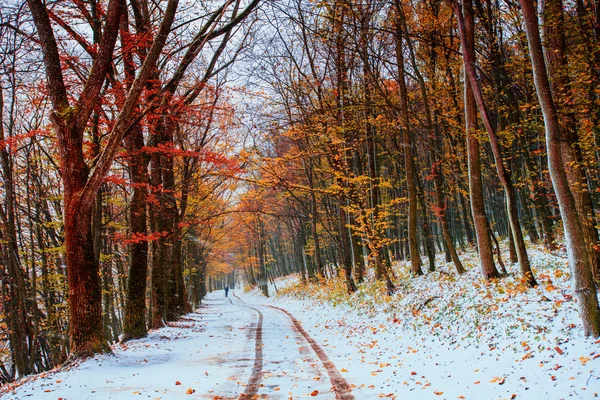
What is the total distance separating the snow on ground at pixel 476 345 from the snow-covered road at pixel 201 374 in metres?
0.66

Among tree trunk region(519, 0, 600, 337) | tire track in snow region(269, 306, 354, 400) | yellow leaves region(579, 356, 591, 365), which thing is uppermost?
tree trunk region(519, 0, 600, 337)

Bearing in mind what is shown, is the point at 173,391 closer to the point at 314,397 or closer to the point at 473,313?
the point at 314,397

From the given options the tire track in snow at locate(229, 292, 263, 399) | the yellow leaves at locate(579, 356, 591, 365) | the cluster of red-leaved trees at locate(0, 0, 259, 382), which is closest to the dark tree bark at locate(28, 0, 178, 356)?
the cluster of red-leaved trees at locate(0, 0, 259, 382)

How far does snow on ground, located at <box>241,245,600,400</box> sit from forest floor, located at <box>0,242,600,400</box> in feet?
0.07

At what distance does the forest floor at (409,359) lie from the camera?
4.93 m

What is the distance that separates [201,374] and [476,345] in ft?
16.3

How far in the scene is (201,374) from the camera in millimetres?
6945

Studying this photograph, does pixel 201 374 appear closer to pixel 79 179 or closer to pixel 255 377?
pixel 255 377

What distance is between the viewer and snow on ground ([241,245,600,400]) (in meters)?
4.66

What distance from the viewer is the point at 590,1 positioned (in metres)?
8.09

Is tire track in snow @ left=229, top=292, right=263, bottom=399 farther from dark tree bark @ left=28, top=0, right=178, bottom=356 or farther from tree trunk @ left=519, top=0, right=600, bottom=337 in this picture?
tree trunk @ left=519, top=0, right=600, bottom=337

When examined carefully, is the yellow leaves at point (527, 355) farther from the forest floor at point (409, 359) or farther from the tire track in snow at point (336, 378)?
the tire track in snow at point (336, 378)

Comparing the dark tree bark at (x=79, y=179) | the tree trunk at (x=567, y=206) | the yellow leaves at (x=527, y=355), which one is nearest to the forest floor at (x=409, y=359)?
the yellow leaves at (x=527, y=355)

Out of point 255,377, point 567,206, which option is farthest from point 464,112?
point 255,377
